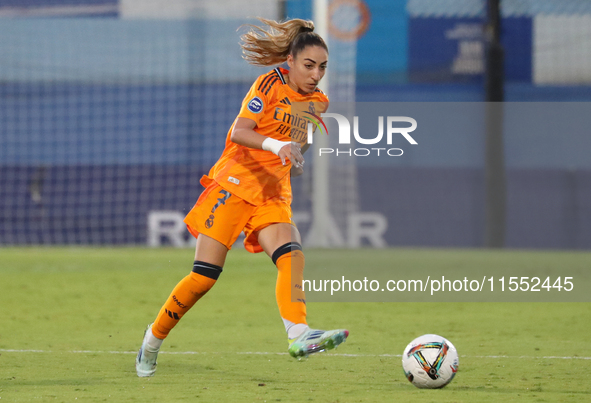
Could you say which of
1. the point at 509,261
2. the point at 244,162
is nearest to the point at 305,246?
the point at 509,261

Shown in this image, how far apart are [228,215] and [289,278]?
→ 0.46 metres

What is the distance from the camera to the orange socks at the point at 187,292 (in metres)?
4.70

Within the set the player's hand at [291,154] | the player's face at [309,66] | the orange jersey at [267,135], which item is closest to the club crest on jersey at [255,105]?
the orange jersey at [267,135]

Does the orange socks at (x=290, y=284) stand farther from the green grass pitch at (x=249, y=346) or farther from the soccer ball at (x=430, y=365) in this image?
the soccer ball at (x=430, y=365)

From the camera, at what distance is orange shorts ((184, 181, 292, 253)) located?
15.4ft

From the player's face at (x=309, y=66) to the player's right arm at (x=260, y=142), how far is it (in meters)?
0.34

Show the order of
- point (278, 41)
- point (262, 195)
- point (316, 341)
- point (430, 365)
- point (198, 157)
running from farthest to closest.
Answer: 1. point (198, 157)
2. point (278, 41)
3. point (262, 195)
4. point (430, 365)
5. point (316, 341)

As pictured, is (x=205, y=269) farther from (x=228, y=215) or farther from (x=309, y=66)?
(x=309, y=66)

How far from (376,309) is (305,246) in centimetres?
493

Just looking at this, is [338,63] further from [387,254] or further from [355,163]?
[387,254]

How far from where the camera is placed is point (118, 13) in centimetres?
1680

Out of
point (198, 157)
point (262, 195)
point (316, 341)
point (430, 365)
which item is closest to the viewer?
point (316, 341)

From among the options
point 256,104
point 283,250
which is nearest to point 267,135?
point 256,104

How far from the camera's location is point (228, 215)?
4715 mm
